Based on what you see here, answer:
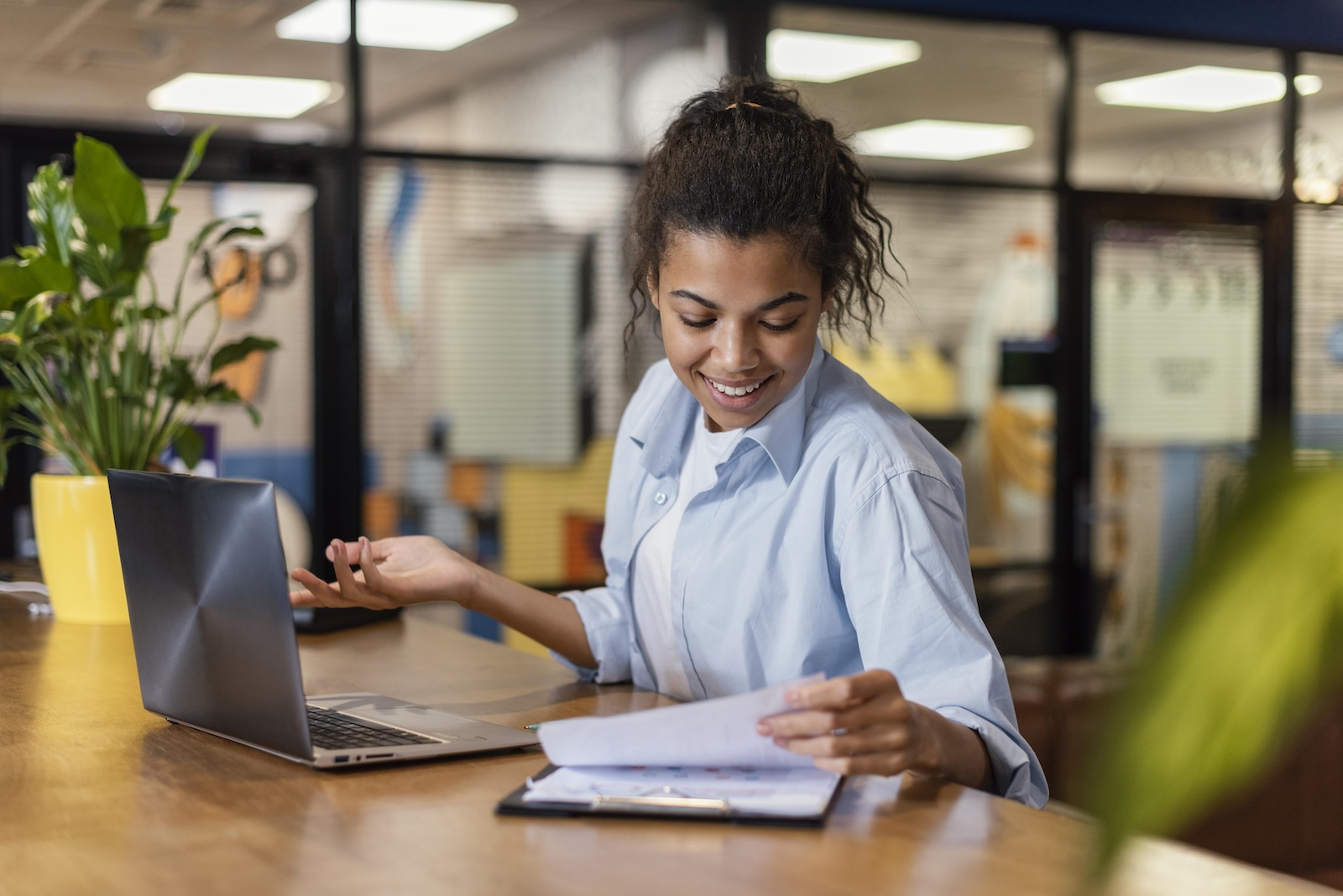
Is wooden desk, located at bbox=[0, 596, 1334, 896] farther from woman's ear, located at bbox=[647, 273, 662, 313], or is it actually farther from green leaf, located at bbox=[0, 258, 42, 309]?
green leaf, located at bbox=[0, 258, 42, 309]

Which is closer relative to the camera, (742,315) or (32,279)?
(742,315)

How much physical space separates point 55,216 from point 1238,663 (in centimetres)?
231

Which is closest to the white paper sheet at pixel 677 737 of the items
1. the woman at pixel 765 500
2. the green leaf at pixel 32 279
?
the woman at pixel 765 500

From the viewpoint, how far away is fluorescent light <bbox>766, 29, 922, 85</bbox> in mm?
4535

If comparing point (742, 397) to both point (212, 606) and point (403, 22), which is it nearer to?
point (212, 606)

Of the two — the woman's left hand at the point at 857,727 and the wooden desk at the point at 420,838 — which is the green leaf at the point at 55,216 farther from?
the woman's left hand at the point at 857,727

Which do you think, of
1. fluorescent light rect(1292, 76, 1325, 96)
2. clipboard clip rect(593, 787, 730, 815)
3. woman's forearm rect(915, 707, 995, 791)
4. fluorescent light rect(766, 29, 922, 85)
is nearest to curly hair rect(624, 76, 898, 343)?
woman's forearm rect(915, 707, 995, 791)

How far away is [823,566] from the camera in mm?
1534

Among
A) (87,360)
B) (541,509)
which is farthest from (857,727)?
(541,509)

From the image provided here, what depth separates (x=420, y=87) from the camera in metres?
4.19

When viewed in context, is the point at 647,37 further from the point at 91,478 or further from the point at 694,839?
the point at 694,839

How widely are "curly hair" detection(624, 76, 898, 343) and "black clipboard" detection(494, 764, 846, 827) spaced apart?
727 millimetres

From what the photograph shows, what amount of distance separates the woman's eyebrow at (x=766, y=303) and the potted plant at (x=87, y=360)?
87cm

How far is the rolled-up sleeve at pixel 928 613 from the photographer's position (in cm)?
133
